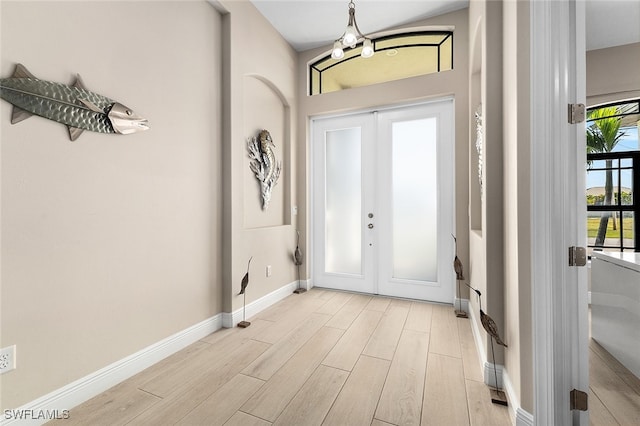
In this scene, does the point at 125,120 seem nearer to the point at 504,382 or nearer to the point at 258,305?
the point at 258,305

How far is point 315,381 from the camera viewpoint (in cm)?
179

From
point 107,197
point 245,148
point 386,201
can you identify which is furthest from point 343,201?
point 107,197

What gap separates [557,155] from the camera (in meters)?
1.21

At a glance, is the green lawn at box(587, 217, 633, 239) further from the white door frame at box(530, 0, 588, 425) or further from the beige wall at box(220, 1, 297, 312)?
the beige wall at box(220, 1, 297, 312)

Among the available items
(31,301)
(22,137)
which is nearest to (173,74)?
(22,137)

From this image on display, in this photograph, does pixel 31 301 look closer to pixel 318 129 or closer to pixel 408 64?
pixel 318 129

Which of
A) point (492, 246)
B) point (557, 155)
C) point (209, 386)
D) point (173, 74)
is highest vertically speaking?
point (173, 74)

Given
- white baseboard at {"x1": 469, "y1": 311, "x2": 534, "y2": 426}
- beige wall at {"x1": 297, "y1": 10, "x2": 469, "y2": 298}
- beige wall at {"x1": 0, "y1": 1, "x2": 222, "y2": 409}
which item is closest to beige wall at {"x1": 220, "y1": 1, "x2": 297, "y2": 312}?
beige wall at {"x1": 0, "y1": 1, "x2": 222, "y2": 409}

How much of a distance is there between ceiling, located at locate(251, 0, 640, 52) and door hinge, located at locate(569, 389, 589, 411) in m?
3.34

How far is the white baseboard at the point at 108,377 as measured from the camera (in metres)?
1.40

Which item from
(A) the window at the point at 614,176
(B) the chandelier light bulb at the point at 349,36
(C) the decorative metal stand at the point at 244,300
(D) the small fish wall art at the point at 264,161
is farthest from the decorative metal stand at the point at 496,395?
(A) the window at the point at 614,176

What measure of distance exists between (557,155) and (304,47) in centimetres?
350

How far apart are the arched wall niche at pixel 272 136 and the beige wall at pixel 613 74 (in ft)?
12.2

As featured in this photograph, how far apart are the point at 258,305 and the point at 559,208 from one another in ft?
8.89
